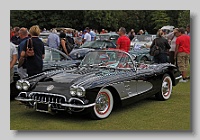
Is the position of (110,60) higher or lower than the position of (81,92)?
higher

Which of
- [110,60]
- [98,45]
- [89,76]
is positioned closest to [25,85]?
[89,76]

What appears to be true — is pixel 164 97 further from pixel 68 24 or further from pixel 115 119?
pixel 68 24

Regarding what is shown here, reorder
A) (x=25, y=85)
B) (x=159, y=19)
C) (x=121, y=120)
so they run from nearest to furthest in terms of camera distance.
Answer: (x=121, y=120) → (x=25, y=85) → (x=159, y=19)

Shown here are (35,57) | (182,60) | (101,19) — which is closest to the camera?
(35,57)

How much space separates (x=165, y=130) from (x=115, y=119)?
991mm

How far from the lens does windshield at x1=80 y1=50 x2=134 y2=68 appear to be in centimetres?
670

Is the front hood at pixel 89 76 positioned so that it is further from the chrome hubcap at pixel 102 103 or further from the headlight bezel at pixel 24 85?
the headlight bezel at pixel 24 85

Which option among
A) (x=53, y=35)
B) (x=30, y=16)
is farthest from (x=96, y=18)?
(x=53, y=35)

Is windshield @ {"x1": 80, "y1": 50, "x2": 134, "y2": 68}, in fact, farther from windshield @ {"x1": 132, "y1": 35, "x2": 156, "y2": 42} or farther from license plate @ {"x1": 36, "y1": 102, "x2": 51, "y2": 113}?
windshield @ {"x1": 132, "y1": 35, "x2": 156, "y2": 42}

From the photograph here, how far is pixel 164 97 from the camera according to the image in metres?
7.55

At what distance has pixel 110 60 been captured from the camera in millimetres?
6754

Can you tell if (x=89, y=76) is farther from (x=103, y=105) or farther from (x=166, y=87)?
(x=166, y=87)

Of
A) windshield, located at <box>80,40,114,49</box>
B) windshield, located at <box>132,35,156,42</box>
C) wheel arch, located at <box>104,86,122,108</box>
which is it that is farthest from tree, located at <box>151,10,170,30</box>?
wheel arch, located at <box>104,86,122,108</box>

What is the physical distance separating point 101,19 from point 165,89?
2240 cm
